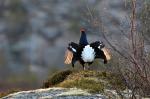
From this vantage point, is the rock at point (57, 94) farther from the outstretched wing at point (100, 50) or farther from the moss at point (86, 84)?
the outstretched wing at point (100, 50)

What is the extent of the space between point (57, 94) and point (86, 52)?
2624mm

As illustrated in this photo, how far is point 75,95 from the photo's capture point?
18.2 m

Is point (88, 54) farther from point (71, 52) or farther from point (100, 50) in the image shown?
point (71, 52)

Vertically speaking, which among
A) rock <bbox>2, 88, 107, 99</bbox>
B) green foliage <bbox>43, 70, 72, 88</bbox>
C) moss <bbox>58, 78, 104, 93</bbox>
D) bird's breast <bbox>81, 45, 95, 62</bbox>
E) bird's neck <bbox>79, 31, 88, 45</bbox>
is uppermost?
bird's neck <bbox>79, 31, 88, 45</bbox>

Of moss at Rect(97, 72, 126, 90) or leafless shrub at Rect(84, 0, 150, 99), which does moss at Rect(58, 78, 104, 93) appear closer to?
moss at Rect(97, 72, 126, 90)

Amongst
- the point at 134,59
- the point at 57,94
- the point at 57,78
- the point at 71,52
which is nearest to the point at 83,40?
the point at 71,52

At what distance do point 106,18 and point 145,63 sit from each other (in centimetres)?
136

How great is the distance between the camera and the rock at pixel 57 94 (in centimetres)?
1808

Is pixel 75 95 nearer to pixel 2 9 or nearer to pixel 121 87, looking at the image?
pixel 121 87

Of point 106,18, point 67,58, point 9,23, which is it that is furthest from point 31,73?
point 106,18

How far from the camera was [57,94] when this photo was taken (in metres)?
18.3

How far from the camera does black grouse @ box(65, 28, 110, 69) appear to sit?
20.7 m

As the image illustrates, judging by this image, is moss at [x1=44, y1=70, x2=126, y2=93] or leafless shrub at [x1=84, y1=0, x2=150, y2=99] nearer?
leafless shrub at [x1=84, y1=0, x2=150, y2=99]

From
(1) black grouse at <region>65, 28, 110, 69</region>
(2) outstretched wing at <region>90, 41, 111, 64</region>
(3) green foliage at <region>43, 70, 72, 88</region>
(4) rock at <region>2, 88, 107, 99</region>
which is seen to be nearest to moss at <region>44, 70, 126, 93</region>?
(3) green foliage at <region>43, 70, 72, 88</region>
